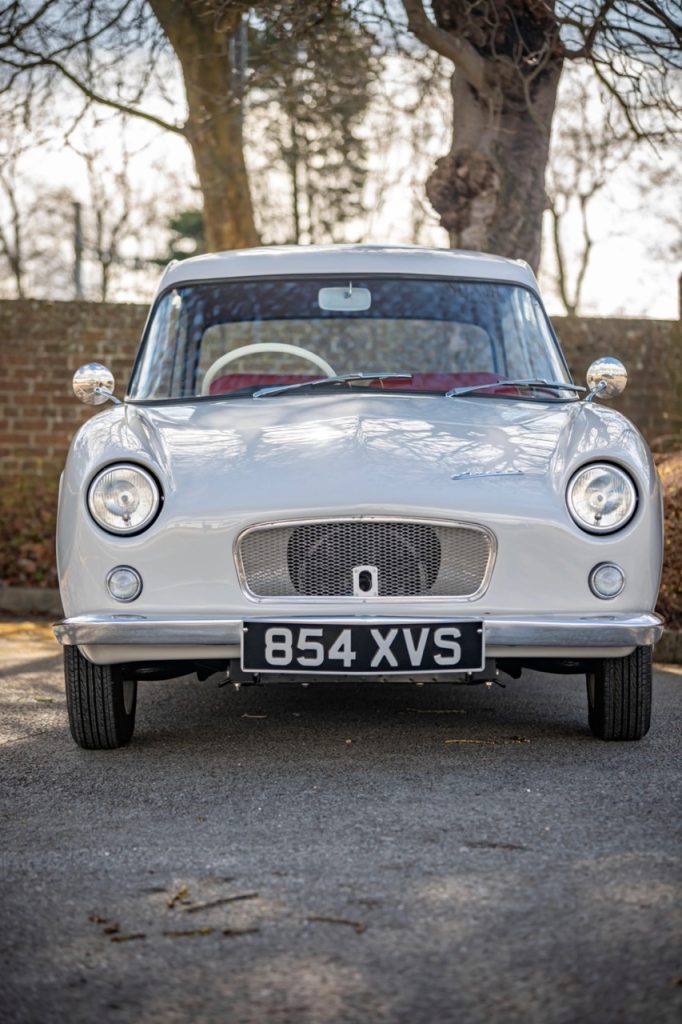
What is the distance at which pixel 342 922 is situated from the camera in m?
2.63

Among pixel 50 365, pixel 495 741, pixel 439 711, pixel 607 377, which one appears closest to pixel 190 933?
pixel 495 741

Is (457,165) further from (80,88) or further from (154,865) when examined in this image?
(154,865)

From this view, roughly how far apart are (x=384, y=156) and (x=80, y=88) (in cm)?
1628

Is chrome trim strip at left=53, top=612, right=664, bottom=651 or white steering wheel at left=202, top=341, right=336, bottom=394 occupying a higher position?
white steering wheel at left=202, top=341, right=336, bottom=394

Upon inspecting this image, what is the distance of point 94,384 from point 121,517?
120 centimetres

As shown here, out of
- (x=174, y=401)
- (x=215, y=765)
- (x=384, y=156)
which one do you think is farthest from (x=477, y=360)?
(x=384, y=156)

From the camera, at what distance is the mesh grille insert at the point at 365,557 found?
4.05 metres

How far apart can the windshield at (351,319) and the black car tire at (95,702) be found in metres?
1.39

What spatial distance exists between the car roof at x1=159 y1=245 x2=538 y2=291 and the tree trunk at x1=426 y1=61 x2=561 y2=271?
4732 mm

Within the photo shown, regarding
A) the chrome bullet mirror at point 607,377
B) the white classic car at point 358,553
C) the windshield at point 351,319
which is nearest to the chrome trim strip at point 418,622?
the white classic car at point 358,553

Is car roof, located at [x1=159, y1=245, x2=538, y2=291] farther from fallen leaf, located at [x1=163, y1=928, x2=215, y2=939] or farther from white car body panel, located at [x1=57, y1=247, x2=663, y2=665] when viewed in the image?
fallen leaf, located at [x1=163, y1=928, x2=215, y2=939]

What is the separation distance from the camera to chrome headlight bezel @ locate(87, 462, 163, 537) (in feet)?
13.4

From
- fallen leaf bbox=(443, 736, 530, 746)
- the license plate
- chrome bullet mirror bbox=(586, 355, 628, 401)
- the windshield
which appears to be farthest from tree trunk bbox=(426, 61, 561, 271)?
the license plate

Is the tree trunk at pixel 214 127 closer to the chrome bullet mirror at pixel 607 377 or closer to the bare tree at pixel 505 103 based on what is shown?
the bare tree at pixel 505 103
